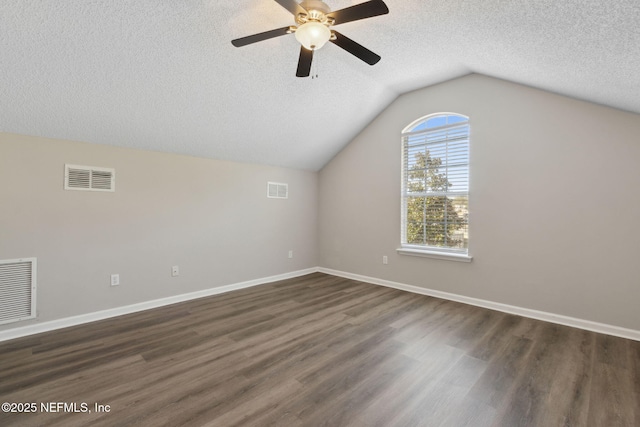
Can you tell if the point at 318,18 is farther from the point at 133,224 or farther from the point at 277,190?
the point at 277,190

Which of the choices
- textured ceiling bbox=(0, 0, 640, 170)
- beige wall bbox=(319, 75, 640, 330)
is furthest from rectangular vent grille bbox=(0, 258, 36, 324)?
beige wall bbox=(319, 75, 640, 330)

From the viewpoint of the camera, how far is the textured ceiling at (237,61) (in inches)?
74.9

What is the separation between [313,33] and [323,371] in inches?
95.6

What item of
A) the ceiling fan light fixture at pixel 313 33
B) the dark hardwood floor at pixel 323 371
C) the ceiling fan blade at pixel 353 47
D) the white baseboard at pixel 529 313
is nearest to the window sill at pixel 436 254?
the white baseboard at pixel 529 313

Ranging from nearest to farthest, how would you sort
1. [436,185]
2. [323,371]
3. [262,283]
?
[323,371] → [436,185] → [262,283]

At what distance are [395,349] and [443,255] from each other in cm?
186

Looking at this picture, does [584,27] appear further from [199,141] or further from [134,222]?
[134,222]

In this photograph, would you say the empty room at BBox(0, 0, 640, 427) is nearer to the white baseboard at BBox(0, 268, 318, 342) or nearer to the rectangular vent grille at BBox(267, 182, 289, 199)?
the white baseboard at BBox(0, 268, 318, 342)

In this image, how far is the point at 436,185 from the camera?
408 cm

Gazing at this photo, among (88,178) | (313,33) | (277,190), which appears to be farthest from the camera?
(277,190)

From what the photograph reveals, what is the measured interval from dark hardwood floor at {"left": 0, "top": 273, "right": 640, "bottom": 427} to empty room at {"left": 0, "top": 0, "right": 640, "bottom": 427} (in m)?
0.02

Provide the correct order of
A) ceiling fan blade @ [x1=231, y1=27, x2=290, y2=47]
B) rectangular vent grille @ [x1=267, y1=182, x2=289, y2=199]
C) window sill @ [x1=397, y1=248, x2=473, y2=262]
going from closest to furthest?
ceiling fan blade @ [x1=231, y1=27, x2=290, y2=47] < window sill @ [x1=397, y1=248, x2=473, y2=262] < rectangular vent grille @ [x1=267, y1=182, x2=289, y2=199]

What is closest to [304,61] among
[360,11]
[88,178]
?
[360,11]

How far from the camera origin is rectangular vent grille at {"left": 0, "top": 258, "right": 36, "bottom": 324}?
Result: 262cm
